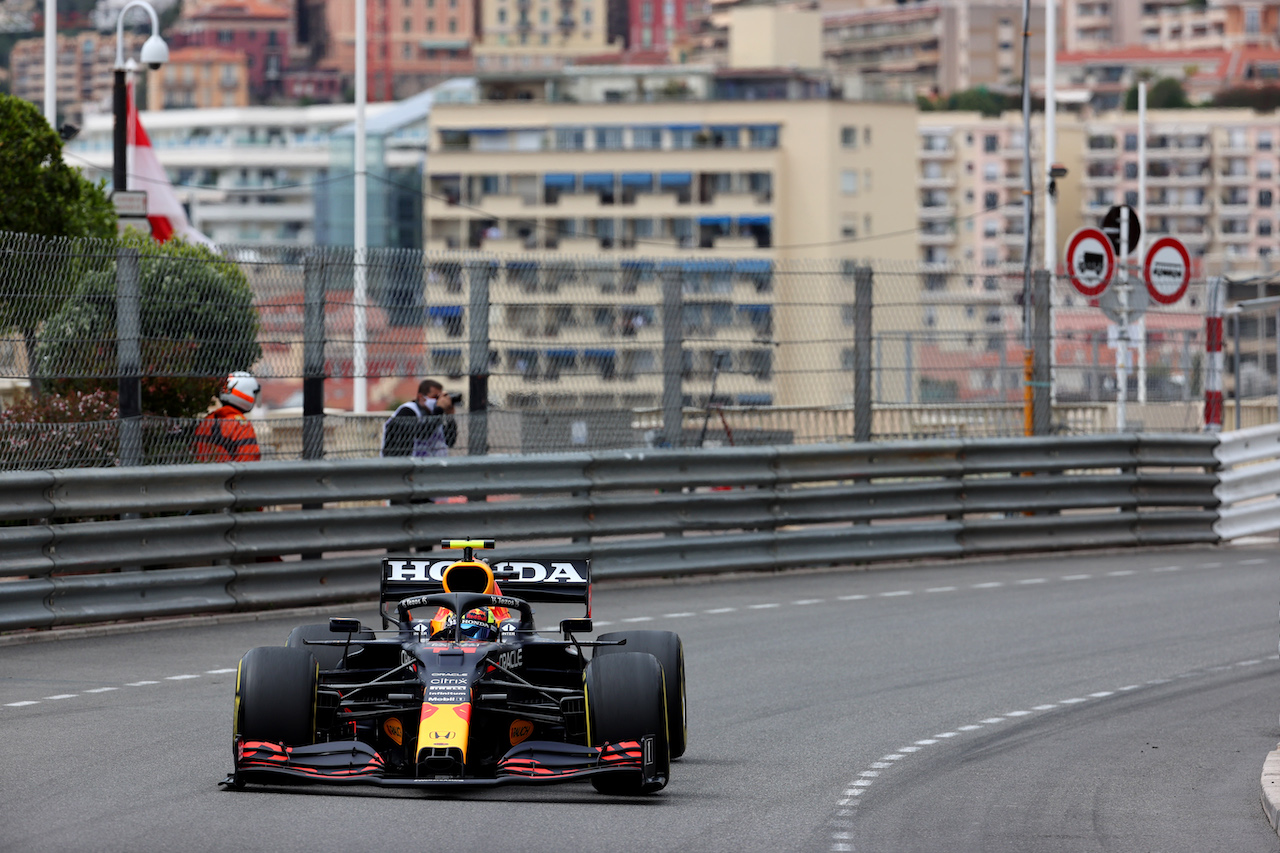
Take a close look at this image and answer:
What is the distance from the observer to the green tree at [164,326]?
41.1 feet

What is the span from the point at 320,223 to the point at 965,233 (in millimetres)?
45082

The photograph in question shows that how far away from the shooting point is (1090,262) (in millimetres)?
17719

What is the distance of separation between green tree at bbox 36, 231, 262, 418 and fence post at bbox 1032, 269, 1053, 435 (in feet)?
23.5

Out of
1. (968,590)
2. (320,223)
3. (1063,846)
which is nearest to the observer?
(1063,846)

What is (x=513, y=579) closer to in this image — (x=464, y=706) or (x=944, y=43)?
(x=464, y=706)

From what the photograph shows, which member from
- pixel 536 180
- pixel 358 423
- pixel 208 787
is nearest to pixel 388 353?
pixel 358 423

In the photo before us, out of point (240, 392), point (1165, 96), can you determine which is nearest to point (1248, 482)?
point (240, 392)

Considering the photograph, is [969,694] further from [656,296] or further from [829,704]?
[656,296]

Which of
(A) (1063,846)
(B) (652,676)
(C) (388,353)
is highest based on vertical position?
(C) (388,353)

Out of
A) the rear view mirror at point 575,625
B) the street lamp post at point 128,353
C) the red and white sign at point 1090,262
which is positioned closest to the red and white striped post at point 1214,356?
the red and white sign at point 1090,262

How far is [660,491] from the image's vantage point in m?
15.8

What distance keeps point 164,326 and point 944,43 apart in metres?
179

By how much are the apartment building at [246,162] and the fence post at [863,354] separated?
145 meters

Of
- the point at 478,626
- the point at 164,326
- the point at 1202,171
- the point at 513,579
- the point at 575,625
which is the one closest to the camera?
the point at 478,626
